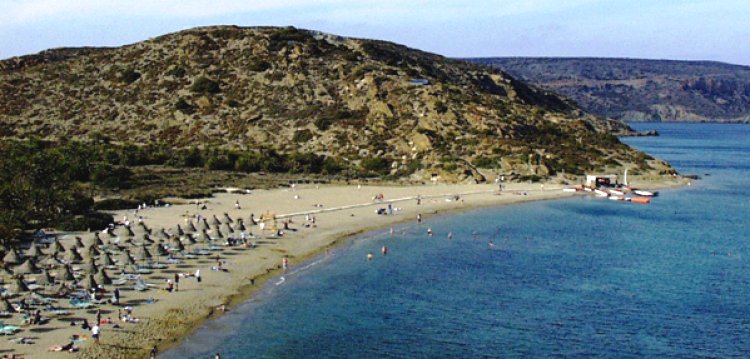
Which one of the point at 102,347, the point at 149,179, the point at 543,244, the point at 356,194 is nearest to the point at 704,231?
the point at 543,244

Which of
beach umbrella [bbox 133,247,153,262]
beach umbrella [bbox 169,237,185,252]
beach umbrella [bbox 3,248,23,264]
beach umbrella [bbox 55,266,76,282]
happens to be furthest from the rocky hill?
beach umbrella [bbox 55,266,76,282]

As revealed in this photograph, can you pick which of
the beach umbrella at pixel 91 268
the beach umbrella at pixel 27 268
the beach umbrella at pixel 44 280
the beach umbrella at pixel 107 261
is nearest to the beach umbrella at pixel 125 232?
the beach umbrella at pixel 107 261

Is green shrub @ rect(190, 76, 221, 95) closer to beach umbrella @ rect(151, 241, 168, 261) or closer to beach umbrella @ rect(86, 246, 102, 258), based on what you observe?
beach umbrella @ rect(151, 241, 168, 261)

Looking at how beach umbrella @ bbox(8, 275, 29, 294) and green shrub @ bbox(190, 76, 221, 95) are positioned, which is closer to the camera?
beach umbrella @ bbox(8, 275, 29, 294)

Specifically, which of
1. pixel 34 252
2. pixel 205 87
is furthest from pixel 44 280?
pixel 205 87

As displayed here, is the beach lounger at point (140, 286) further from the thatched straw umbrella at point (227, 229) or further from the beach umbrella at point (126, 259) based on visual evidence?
the thatched straw umbrella at point (227, 229)

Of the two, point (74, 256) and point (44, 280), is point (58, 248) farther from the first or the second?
point (44, 280)

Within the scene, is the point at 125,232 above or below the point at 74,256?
above
